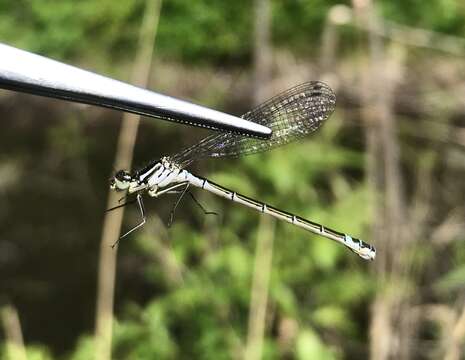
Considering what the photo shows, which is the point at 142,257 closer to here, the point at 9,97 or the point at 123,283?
the point at 123,283

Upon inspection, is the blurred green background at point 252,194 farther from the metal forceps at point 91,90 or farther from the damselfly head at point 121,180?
the metal forceps at point 91,90

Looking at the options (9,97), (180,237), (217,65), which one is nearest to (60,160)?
(9,97)

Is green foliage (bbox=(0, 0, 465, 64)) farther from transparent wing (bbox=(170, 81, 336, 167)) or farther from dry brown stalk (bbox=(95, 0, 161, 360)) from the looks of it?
transparent wing (bbox=(170, 81, 336, 167))

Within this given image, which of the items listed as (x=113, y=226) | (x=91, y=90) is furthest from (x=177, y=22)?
(x=91, y=90)

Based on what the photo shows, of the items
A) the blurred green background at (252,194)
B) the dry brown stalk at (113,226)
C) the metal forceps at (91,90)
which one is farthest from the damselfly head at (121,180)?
the blurred green background at (252,194)

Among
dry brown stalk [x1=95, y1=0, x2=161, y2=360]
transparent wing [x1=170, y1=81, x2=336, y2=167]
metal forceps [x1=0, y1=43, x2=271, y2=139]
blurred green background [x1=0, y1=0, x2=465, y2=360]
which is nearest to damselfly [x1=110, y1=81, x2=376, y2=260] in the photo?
transparent wing [x1=170, y1=81, x2=336, y2=167]

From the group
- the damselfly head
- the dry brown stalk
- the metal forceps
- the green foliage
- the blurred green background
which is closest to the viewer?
the metal forceps

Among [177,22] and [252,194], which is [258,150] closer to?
[252,194]
